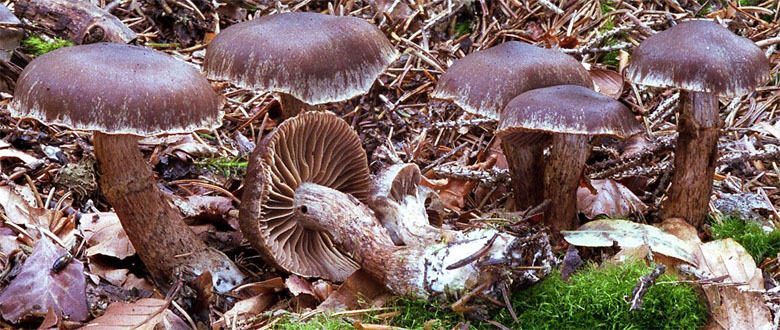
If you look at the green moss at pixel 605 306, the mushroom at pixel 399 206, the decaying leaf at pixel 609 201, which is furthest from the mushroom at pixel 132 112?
the decaying leaf at pixel 609 201

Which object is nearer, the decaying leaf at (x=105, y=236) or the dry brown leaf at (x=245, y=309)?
the dry brown leaf at (x=245, y=309)

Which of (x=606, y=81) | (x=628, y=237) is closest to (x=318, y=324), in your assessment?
(x=628, y=237)

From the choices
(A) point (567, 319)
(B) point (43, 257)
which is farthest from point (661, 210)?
(B) point (43, 257)

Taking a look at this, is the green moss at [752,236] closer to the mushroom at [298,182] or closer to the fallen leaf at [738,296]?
the fallen leaf at [738,296]

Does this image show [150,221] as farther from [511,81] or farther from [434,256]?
[511,81]

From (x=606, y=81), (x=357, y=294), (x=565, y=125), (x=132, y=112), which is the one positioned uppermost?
(x=132, y=112)

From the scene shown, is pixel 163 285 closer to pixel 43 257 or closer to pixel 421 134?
pixel 43 257

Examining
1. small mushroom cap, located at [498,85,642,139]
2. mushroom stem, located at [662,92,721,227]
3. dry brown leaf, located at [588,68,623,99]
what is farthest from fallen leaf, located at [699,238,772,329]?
dry brown leaf, located at [588,68,623,99]
